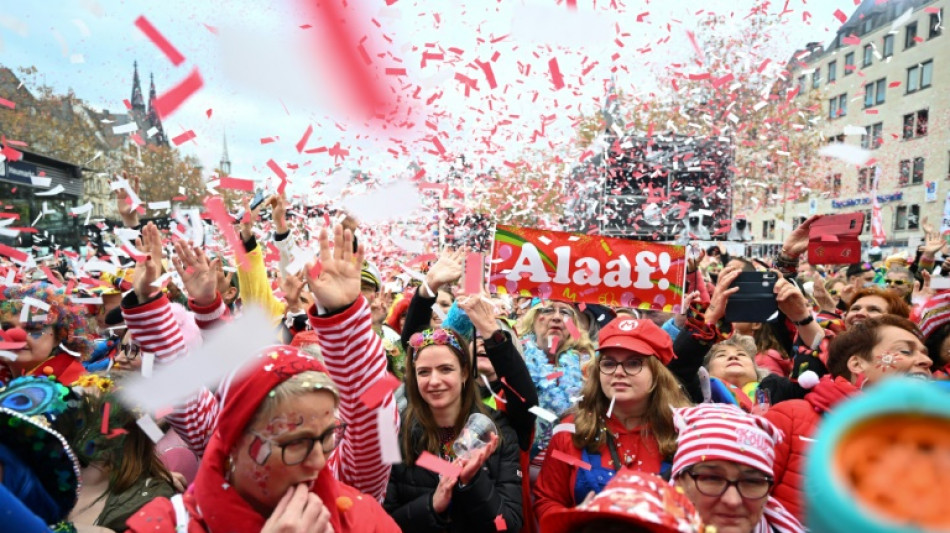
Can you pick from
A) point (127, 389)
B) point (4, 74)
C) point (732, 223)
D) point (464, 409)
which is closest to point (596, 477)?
point (464, 409)

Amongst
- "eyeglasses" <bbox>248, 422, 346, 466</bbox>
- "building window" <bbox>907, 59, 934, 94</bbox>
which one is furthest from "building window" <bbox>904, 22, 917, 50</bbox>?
"eyeglasses" <bbox>248, 422, 346, 466</bbox>

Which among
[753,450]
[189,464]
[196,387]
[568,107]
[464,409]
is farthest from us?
[568,107]

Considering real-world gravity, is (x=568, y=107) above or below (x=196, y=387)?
above

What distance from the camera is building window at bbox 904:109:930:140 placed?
3084 centimetres

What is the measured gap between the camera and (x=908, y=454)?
28.1 inches

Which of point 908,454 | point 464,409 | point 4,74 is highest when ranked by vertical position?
point 4,74

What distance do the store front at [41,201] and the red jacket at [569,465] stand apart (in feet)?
40.8

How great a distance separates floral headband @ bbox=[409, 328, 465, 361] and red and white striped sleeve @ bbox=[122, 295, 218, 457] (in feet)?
3.37

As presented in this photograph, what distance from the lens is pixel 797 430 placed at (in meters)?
2.76

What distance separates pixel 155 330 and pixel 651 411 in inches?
90.4

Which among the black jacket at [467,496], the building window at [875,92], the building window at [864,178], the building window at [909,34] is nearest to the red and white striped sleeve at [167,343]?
the black jacket at [467,496]

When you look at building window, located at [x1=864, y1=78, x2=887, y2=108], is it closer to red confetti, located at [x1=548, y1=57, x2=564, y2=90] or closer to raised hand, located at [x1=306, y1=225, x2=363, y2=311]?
red confetti, located at [x1=548, y1=57, x2=564, y2=90]

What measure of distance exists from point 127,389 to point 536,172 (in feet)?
32.7

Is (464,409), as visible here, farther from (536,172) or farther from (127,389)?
(536,172)
